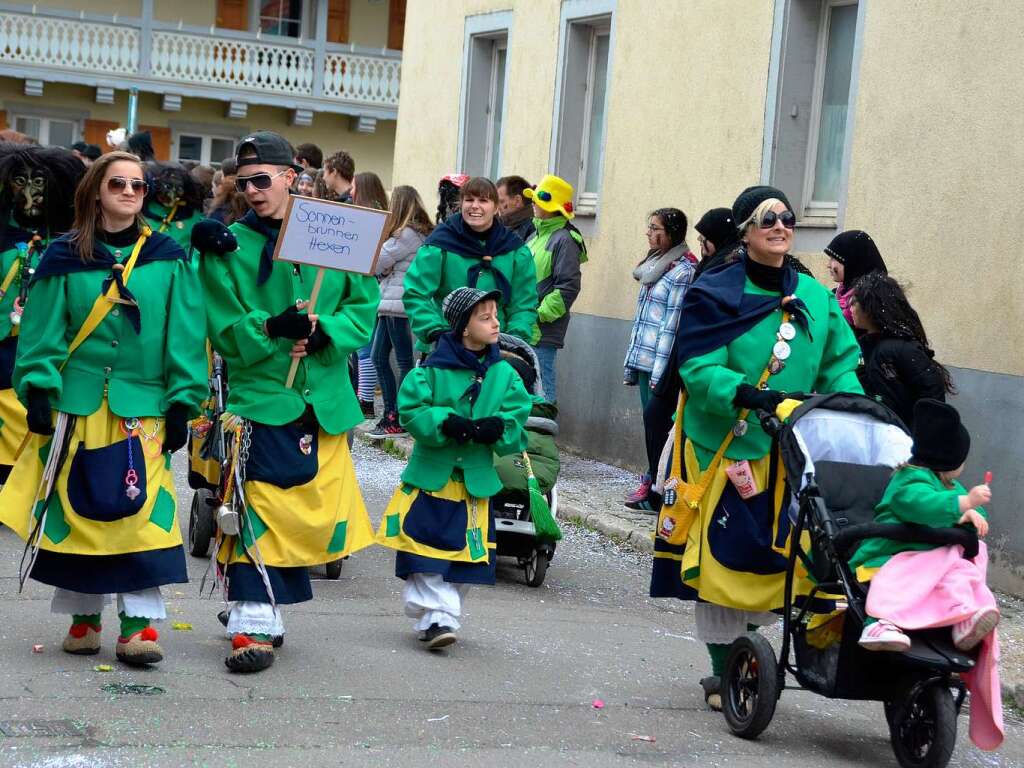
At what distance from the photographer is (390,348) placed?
1373cm

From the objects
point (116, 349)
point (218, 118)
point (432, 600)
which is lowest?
point (432, 600)

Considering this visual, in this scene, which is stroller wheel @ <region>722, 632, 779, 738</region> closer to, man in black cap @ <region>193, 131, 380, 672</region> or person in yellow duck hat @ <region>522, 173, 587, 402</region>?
man in black cap @ <region>193, 131, 380, 672</region>

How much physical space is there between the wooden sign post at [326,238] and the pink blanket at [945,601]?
241 cm

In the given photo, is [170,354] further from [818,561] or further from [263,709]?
[818,561]

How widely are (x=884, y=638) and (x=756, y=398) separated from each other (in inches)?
41.3

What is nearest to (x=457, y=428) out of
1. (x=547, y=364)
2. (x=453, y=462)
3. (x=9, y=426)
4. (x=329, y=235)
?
(x=453, y=462)

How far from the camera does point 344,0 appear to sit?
37.3 m

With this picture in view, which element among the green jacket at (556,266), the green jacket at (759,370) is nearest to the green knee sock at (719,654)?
the green jacket at (759,370)

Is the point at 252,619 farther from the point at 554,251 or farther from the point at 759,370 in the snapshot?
the point at 554,251

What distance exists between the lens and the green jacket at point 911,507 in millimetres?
5434

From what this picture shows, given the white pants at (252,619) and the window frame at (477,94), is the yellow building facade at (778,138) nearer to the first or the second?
the window frame at (477,94)

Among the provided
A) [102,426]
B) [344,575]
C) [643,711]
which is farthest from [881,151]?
[102,426]

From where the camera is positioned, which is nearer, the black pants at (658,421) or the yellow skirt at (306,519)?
the yellow skirt at (306,519)

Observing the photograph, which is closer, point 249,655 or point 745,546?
point 745,546
